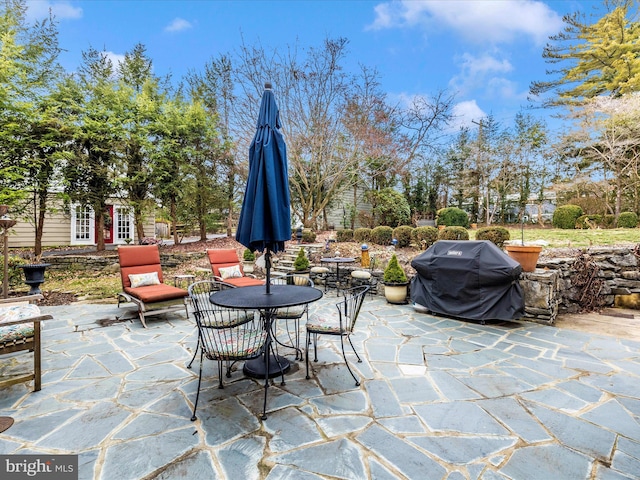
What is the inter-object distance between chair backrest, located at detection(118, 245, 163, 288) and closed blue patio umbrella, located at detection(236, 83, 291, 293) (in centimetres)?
346

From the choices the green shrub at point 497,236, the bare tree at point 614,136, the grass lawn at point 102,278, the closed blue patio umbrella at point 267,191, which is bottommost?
the grass lawn at point 102,278

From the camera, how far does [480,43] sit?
11.5 metres

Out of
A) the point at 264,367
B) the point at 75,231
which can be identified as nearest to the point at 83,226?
the point at 75,231

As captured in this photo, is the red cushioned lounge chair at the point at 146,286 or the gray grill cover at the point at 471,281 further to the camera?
the red cushioned lounge chair at the point at 146,286

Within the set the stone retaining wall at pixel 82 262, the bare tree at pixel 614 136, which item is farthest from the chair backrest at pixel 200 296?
the bare tree at pixel 614 136

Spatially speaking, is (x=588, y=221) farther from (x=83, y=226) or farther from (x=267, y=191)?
(x=83, y=226)

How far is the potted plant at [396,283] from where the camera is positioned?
591 cm

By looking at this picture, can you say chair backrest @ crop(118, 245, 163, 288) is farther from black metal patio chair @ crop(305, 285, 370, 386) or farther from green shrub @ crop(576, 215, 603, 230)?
green shrub @ crop(576, 215, 603, 230)

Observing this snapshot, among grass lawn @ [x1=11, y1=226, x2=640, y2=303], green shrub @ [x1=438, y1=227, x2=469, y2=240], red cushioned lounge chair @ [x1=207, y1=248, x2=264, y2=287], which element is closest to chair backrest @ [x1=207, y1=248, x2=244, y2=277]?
red cushioned lounge chair @ [x1=207, y1=248, x2=264, y2=287]

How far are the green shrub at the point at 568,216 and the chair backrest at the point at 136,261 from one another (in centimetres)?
1311

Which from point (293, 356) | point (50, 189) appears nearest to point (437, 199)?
point (293, 356)

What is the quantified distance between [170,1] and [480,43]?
34.7 ft

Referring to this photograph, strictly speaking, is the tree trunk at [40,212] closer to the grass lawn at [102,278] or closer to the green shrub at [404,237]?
the grass lawn at [102,278]

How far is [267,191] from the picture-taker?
8.73ft
